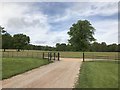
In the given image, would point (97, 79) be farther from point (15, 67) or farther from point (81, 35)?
point (81, 35)

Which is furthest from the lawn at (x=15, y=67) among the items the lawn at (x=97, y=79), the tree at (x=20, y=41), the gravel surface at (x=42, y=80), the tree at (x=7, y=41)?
the tree at (x=20, y=41)

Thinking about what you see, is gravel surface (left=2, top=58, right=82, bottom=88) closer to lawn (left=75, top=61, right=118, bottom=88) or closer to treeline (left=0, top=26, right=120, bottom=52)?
lawn (left=75, top=61, right=118, bottom=88)

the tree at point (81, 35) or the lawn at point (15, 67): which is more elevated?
the tree at point (81, 35)

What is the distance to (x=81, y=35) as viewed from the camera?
3558 inches

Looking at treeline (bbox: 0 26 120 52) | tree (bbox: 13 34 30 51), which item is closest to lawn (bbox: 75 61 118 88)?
treeline (bbox: 0 26 120 52)

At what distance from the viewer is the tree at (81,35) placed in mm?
88875

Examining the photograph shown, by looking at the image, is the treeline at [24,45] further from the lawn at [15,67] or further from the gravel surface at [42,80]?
the gravel surface at [42,80]

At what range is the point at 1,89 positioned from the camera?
38.6ft

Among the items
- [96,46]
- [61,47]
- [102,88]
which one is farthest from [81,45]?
[102,88]

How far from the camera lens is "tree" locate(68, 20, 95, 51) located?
88875mm

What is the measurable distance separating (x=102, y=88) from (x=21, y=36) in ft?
338

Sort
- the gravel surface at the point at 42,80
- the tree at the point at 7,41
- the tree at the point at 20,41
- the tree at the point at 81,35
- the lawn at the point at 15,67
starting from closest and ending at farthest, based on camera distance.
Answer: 1. the gravel surface at the point at 42,80
2. the lawn at the point at 15,67
3. the tree at the point at 81,35
4. the tree at the point at 7,41
5. the tree at the point at 20,41

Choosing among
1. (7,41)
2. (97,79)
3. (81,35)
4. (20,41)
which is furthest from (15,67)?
(20,41)

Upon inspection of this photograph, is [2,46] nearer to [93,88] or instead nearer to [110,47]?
[110,47]
